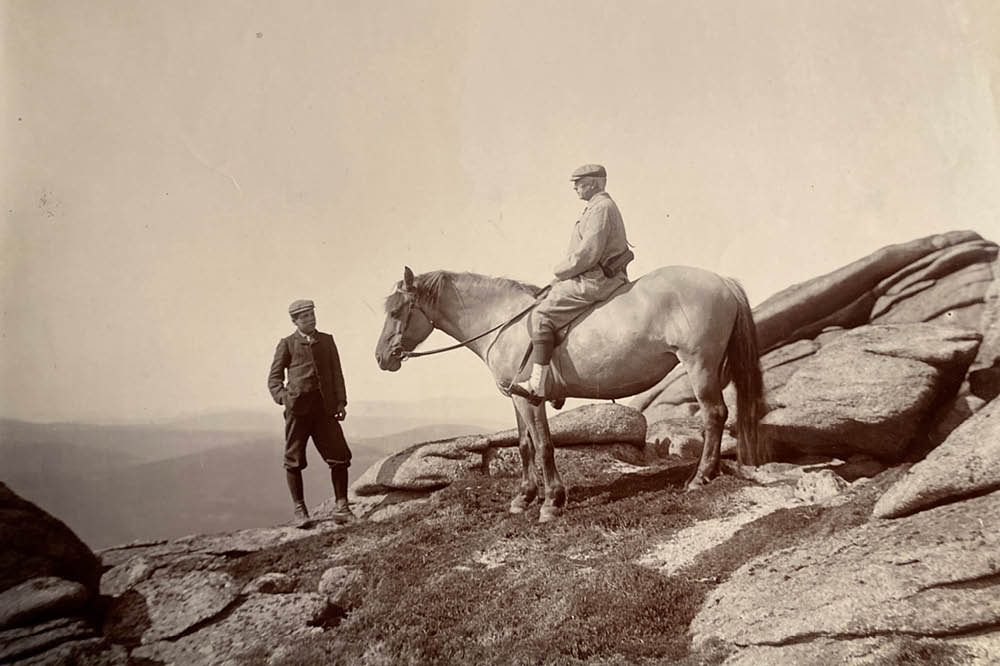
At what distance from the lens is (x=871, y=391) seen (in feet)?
22.5

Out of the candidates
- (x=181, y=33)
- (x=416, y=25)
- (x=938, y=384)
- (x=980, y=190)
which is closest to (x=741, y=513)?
(x=938, y=384)

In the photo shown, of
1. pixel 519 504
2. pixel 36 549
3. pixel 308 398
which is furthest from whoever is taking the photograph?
pixel 308 398

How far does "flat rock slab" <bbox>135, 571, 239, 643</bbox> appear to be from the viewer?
230 inches

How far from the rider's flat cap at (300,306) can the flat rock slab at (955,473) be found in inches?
216

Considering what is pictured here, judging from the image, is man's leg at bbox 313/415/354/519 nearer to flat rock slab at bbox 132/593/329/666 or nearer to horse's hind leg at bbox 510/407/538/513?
horse's hind leg at bbox 510/407/538/513

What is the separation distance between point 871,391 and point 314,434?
5414 millimetres

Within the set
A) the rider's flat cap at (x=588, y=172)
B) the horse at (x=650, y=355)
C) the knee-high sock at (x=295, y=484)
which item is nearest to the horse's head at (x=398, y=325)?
the horse at (x=650, y=355)

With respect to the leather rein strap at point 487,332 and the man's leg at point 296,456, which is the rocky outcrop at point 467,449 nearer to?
the man's leg at point 296,456

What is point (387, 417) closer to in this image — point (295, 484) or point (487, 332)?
point (295, 484)

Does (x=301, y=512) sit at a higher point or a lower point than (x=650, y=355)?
lower

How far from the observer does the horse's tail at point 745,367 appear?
671cm

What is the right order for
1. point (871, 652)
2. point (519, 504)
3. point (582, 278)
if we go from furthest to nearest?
point (519, 504), point (582, 278), point (871, 652)

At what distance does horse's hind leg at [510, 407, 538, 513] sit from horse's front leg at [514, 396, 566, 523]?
16cm

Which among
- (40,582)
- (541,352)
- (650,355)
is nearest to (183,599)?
(40,582)
